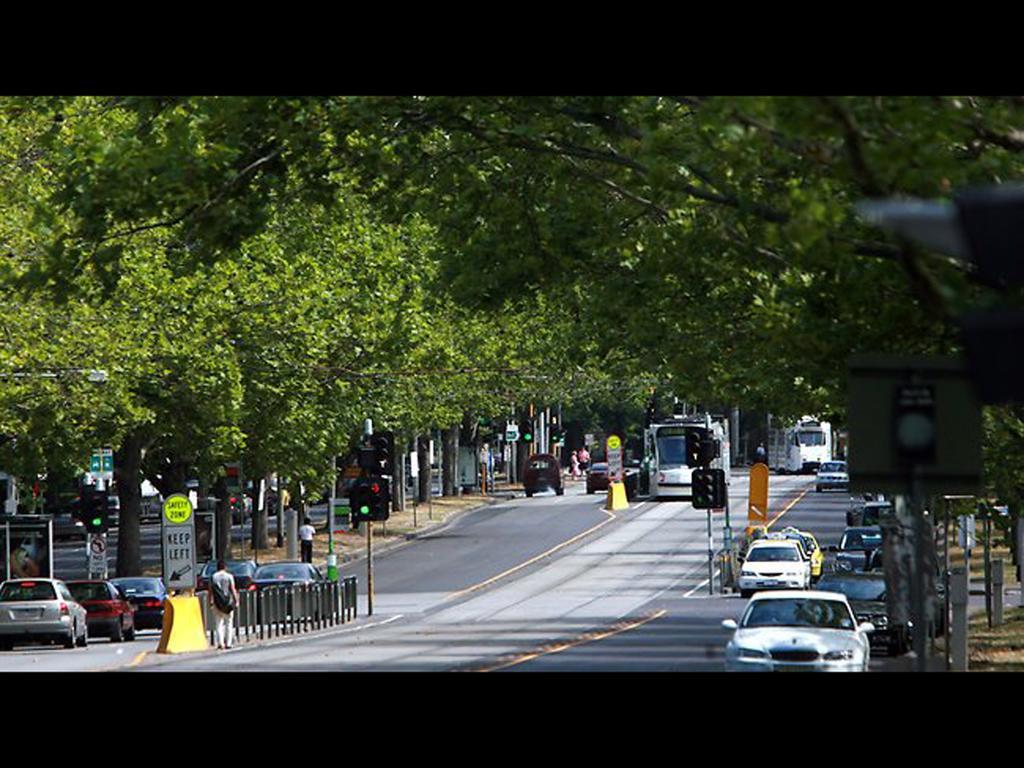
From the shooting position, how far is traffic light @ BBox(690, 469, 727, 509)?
179ft

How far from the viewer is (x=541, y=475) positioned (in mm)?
105625

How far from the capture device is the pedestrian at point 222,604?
1626 inches

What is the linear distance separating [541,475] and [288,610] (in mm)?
57183

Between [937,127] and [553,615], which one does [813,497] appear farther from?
[937,127]

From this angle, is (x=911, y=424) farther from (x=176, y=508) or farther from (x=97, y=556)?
(x=97, y=556)

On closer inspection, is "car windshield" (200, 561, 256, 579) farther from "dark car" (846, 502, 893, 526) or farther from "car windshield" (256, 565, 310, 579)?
"dark car" (846, 502, 893, 526)

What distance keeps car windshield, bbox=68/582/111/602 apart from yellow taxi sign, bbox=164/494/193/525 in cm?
809

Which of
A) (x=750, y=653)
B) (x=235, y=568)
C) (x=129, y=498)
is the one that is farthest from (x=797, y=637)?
(x=129, y=498)

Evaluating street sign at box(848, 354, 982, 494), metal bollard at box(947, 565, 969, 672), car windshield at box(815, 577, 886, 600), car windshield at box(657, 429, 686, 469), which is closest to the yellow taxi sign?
car windshield at box(815, 577, 886, 600)

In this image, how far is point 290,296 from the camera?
52688mm

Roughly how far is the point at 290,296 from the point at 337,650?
45.9 ft

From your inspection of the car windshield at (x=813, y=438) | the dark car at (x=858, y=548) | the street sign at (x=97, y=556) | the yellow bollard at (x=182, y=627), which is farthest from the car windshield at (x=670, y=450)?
the yellow bollard at (x=182, y=627)

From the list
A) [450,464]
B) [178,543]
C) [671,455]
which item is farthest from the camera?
[450,464]
